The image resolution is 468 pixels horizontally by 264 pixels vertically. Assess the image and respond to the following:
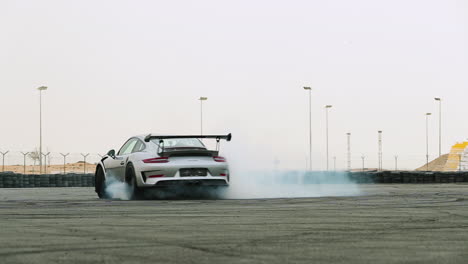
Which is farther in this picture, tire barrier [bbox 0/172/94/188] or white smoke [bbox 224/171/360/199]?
tire barrier [bbox 0/172/94/188]

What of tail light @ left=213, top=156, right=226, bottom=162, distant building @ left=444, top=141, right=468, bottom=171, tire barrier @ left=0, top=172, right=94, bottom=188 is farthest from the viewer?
distant building @ left=444, top=141, right=468, bottom=171

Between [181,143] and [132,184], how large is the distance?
4.33 ft

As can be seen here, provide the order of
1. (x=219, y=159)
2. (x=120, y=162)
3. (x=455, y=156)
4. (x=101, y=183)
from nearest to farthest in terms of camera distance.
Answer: (x=219, y=159) < (x=120, y=162) < (x=101, y=183) < (x=455, y=156)

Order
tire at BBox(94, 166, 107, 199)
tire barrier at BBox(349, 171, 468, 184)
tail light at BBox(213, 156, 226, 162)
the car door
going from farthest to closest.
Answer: tire barrier at BBox(349, 171, 468, 184) → tire at BBox(94, 166, 107, 199) → the car door → tail light at BBox(213, 156, 226, 162)

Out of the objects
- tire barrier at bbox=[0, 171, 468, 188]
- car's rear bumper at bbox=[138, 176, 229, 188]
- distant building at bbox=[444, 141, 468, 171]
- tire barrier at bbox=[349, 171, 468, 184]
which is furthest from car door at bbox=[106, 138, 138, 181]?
distant building at bbox=[444, 141, 468, 171]

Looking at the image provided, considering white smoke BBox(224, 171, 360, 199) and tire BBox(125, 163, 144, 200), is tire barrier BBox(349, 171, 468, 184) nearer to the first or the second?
white smoke BBox(224, 171, 360, 199)

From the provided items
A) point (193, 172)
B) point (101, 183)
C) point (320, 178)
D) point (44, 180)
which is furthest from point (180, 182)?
point (320, 178)

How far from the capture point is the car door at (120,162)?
16.2 metres

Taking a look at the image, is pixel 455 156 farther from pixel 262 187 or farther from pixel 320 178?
pixel 262 187

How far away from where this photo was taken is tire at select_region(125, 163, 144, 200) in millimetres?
15375

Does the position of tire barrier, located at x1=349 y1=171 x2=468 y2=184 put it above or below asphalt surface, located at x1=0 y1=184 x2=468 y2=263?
below

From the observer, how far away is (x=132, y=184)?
1551 cm

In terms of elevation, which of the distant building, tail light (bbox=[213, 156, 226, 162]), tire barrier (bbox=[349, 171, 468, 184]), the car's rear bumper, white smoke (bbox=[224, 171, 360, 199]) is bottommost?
the distant building

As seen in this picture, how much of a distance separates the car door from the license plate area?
1391mm
